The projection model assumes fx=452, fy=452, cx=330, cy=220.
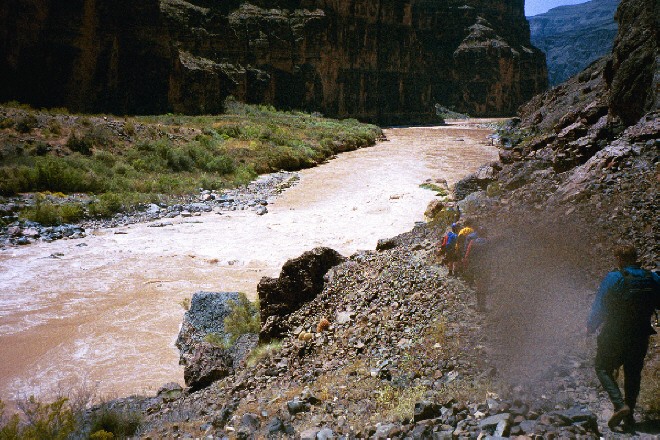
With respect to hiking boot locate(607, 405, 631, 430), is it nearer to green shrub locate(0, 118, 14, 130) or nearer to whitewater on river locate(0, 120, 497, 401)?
whitewater on river locate(0, 120, 497, 401)

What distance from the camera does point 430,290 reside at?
6988mm

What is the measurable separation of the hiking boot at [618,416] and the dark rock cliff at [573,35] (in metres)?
159

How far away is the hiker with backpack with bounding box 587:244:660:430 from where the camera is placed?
356 centimetres

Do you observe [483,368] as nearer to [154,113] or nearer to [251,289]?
[251,289]

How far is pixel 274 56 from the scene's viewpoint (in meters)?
55.3

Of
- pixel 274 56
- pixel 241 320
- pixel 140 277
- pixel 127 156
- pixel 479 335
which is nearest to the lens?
pixel 479 335

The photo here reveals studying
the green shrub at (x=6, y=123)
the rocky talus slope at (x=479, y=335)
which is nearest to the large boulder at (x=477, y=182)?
the rocky talus slope at (x=479, y=335)

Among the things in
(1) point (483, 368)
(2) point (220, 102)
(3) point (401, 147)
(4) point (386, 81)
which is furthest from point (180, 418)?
(4) point (386, 81)

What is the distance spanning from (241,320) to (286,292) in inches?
47.0

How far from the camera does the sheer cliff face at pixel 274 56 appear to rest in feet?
106

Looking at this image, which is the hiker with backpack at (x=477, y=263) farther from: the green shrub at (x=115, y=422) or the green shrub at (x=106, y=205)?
the green shrub at (x=106, y=205)

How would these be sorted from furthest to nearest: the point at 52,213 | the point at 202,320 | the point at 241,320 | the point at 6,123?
the point at 6,123, the point at 52,213, the point at 202,320, the point at 241,320

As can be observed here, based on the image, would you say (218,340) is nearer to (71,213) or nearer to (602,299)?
(602,299)

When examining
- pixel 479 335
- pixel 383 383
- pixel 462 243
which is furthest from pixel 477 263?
pixel 383 383
